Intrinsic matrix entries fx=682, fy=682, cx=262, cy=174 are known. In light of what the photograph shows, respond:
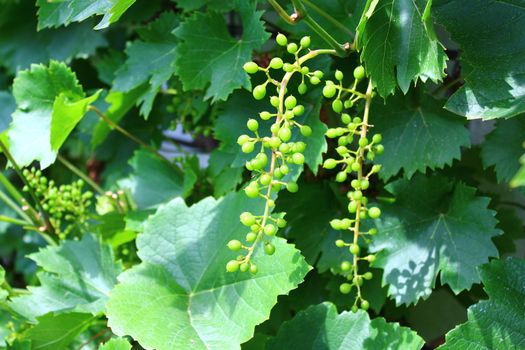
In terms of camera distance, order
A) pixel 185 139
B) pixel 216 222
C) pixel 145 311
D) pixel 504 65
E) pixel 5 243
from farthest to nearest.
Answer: pixel 185 139 < pixel 5 243 < pixel 216 222 < pixel 145 311 < pixel 504 65

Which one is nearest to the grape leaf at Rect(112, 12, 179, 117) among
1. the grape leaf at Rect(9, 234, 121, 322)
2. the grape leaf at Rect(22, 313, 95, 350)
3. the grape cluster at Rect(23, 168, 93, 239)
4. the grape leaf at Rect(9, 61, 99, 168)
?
the grape leaf at Rect(9, 61, 99, 168)

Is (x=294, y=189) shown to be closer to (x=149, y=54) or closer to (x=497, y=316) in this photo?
(x=497, y=316)

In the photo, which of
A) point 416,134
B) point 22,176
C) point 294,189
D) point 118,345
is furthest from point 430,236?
point 22,176

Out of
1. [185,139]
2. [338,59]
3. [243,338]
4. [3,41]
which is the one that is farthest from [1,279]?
[185,139]

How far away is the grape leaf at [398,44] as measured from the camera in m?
0.96

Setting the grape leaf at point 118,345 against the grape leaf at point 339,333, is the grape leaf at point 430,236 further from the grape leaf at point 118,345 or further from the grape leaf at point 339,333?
the grape leaf at point 118,345

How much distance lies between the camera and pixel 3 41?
1998mm

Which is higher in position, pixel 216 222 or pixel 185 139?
pixel 216 222

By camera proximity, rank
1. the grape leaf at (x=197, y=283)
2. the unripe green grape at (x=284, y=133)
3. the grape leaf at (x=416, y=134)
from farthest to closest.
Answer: the grape leaf at (x=416, y=134) → the grape leaf at (x=197, y=283) → the unripe green grape at (x=284, y=133)

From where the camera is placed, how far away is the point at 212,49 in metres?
1.28

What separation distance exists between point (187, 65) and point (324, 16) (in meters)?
0.28

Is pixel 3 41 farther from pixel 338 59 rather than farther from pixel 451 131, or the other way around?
pixel 451 131

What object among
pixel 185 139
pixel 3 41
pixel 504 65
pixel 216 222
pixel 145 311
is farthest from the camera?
pixel 185 139

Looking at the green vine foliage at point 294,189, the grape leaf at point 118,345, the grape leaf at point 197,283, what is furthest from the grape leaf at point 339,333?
the grape leaf at point 118,345
